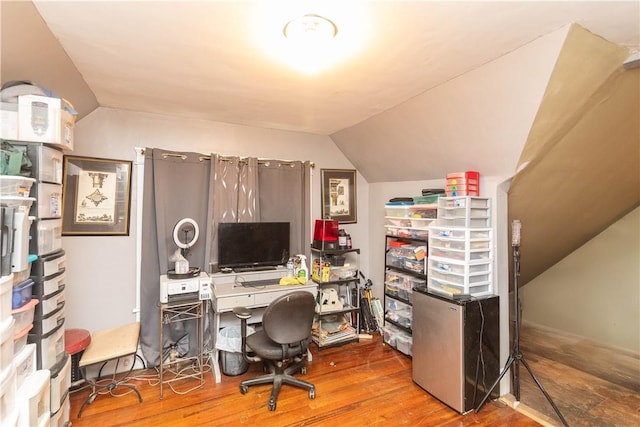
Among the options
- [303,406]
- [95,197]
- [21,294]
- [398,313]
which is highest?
[95,197]

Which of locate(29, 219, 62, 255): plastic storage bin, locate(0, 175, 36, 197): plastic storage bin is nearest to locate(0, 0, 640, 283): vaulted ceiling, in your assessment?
locate(0, 175, 36, 197): plastic storage bin

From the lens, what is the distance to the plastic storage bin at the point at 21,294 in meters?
1.60

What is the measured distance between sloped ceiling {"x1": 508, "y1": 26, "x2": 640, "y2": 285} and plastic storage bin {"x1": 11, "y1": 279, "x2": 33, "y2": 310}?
3.14 meters

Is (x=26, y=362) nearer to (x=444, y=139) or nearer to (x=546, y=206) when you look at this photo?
(x=444, y=139)

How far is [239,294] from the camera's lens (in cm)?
276

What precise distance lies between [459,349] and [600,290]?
263 centimetres

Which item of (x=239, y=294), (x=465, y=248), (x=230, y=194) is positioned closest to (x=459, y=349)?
(x=465, y=248)

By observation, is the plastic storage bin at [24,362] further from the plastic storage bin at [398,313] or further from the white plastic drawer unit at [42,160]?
the plastic storage bin at [398,313]

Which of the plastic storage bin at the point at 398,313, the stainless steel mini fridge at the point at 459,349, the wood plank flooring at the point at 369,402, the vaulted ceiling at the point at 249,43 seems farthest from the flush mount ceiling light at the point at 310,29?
the plastic storage bin at the point at 398,313

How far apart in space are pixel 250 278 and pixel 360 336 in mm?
1489

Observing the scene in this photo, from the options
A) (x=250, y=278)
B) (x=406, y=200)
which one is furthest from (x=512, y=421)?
(x=250, y=278)

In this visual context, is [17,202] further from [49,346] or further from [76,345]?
[76,345]

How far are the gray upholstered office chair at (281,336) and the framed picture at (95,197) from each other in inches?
57.6

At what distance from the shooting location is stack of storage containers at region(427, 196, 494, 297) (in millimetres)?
2506
